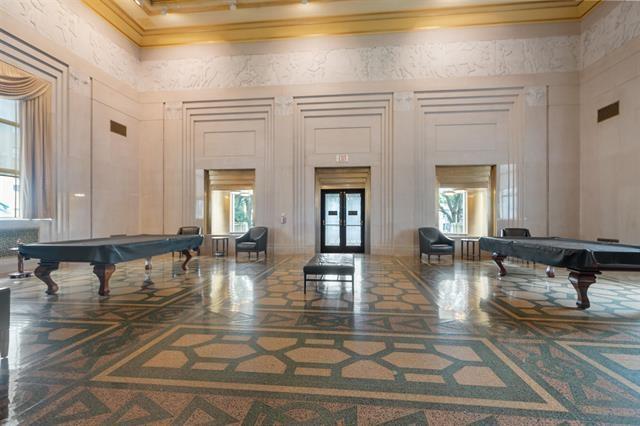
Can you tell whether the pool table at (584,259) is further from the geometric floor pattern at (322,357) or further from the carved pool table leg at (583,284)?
the geometric floor pattern at (322,357)

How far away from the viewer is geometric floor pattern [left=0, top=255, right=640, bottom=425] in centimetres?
181

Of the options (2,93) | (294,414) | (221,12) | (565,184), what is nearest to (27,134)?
(2,93)

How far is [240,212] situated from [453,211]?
6.68m

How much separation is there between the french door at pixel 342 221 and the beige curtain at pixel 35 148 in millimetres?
6798

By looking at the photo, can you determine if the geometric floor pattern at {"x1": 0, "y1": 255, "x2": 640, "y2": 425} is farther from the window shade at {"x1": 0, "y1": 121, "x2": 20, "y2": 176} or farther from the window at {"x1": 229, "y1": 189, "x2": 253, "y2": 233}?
the window at {"x1": 229, "y1": 189, "x2": 253, "y2": 233}

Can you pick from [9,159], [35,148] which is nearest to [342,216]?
[35,148]

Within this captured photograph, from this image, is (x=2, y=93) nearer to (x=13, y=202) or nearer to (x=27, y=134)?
(x=27, y=134)

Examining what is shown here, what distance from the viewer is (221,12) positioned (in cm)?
855

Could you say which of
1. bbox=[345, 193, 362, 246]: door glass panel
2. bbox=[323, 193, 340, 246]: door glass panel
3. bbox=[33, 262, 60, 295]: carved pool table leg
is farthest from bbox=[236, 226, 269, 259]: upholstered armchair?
bbox=[33, 262, 60, 295]: carved pool table leg

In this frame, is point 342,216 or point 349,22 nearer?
point 349,22

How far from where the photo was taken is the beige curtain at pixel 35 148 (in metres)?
6.52

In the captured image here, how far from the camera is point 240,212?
1016 cm

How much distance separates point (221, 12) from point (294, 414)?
9848 mm

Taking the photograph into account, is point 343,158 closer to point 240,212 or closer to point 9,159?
point 240,212
